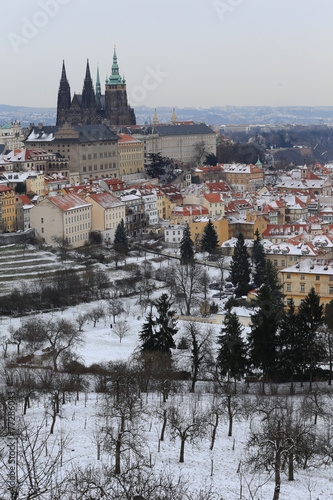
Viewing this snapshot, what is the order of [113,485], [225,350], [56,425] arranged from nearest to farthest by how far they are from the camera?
[113,485] < [56,425] < [225,350]

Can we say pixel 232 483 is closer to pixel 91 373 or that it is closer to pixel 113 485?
pixel 113 485

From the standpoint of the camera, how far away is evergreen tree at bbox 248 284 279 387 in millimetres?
30900

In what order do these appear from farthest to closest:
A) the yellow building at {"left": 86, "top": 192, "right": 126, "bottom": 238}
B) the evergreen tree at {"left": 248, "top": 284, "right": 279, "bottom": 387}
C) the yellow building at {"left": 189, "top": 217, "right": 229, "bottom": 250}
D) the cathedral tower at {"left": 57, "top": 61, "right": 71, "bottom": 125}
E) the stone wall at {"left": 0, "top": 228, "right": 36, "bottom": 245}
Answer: the cathedral tower at {"left": 57, "top": 61, "right": 71, "bottom": 125}, the yellow building at {"left": 189, "top": 217, "right": 229, "bottom": 250}, the yellow building at {"left": 86, "top": 192, "right": 126, "bottom": 238}, the stone wall at {"left": 0, "top": 228, "right": 36, "bottom": 245}, the evergreen tree at {"left": 248, "top": 284, "right": 279, "bottom": 387}

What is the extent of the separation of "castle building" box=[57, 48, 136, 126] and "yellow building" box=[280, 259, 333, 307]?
2069 inches

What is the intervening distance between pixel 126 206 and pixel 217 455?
140 feet

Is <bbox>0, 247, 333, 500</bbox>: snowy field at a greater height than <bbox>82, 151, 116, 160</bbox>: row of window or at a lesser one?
lesser

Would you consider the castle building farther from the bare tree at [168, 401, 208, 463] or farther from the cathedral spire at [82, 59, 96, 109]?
the bare tree at [168, 401, 208, 463]

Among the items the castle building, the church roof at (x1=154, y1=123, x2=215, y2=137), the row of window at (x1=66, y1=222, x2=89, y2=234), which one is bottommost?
the row of window at (x1=66, y1=222, x2=89, y2=234)

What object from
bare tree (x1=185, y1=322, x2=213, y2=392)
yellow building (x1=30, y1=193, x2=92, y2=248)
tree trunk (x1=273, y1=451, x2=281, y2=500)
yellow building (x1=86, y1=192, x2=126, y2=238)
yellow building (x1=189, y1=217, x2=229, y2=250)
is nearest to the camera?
tree trunk (x1=273, y1=451, x2=281, y2=500)

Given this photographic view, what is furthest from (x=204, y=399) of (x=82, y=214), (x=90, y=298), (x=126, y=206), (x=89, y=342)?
(x=126, y=206)

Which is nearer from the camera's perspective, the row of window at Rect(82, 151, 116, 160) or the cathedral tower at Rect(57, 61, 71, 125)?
the row of window at Rect(82, 151, 116, 160)

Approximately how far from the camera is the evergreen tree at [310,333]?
30547mm

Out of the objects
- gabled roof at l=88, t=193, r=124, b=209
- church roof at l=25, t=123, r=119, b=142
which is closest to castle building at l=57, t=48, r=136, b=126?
church roof at l=25, t=123, r=119, b=142

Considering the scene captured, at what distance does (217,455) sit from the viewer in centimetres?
2289
